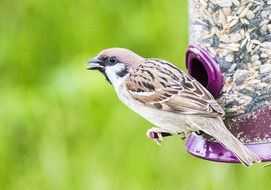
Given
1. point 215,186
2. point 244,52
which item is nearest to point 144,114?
point 244,52

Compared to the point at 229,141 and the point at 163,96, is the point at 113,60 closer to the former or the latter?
the point at 163,96

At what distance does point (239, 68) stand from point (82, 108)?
1162 mm

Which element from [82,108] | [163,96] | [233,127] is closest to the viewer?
[163,96]

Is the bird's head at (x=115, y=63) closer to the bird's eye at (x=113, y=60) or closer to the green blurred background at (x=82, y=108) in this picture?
the bird's eye at (x=113, y=60)

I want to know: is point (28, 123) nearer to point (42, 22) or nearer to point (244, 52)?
point (42, 22)

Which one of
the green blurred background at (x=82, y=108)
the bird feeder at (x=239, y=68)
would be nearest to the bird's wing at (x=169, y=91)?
the bird feeder at (x=239, y=68)

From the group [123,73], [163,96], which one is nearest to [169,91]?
[163,96]

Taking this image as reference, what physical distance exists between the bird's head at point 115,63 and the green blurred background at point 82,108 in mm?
852

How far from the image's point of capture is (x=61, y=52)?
271 inches

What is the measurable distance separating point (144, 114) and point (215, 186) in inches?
35.8

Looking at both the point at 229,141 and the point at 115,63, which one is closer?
the point at 229,141

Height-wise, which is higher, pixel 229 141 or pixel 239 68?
pixel 239 68

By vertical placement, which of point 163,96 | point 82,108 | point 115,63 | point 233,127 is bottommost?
point 82,108

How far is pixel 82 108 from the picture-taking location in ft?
21.4
